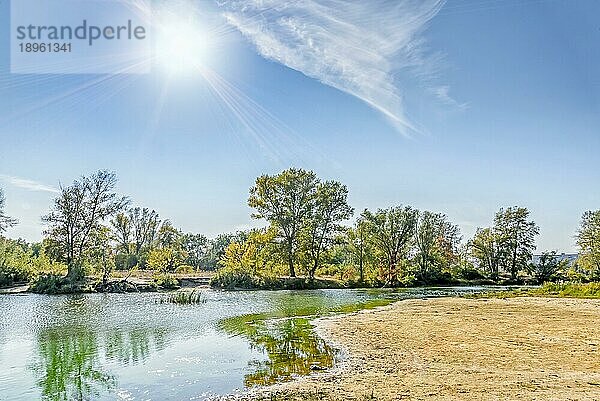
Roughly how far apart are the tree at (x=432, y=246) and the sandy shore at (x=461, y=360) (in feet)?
150

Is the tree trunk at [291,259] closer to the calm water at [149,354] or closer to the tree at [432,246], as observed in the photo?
the tree at [432,246]

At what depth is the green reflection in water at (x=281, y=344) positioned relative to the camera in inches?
451

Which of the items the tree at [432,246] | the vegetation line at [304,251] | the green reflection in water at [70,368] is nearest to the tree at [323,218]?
the vegetation line at [304,251]

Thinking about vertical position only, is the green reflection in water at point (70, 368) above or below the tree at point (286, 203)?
below

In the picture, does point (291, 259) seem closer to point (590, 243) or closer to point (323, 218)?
point (323, 218)

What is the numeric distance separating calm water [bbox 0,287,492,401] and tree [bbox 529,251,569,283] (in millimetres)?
56685

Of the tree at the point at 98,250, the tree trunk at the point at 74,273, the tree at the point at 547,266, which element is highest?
the tree at the point at 98,250

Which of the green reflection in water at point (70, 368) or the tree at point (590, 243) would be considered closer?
the green reflection in water at point (70, 368)

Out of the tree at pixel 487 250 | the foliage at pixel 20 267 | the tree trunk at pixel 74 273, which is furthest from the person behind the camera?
the tree at pixel 487 250

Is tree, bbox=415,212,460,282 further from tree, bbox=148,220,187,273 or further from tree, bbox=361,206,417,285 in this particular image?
tree, bbox=148,220,187,273

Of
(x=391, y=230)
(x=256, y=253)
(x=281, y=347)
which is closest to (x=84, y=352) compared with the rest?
(x=281, y=347)

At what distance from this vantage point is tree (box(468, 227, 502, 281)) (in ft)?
243

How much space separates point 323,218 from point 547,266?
118 ft

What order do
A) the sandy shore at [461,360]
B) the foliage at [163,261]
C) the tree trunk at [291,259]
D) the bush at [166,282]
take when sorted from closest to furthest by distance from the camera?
the sandy shore at [461,360]
the bush at [166,282]
the tree trunk at [291,259]
the foliage at [163,261]
